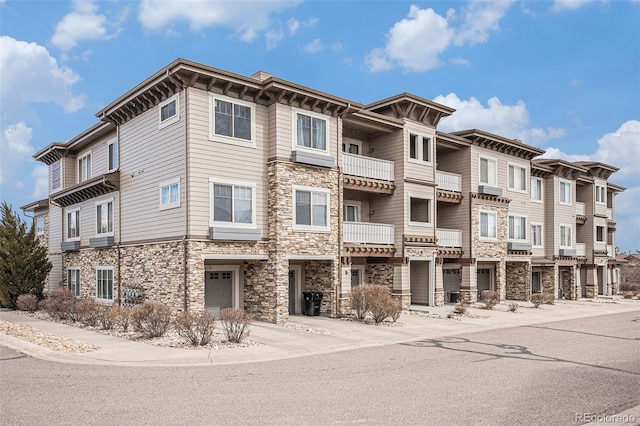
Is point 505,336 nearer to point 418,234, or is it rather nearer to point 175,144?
point 418,234

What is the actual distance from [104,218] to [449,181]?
19906mm

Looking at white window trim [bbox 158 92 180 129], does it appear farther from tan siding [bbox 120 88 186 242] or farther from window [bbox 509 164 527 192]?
window [bbox 509 164 527 192]

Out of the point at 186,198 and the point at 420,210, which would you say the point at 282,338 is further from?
the point at 420,210

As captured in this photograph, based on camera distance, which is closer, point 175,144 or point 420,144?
point 175,144

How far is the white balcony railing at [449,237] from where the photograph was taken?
30.8 m

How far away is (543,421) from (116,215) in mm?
22180

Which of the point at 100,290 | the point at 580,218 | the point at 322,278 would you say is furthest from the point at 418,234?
the point at 580,218

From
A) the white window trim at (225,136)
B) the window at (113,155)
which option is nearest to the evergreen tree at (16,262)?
the window at (113,155)

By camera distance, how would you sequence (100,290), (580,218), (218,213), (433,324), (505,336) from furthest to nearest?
(580,218) → (100,290) → (433,324) → (218,213) → (505,336)

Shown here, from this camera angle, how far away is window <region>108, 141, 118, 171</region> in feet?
86.1

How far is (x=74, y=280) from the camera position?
3022cm

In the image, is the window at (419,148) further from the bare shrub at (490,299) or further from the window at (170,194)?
the window at (170,194)

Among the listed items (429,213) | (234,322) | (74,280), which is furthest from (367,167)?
(74,280)

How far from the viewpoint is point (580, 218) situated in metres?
44.7
